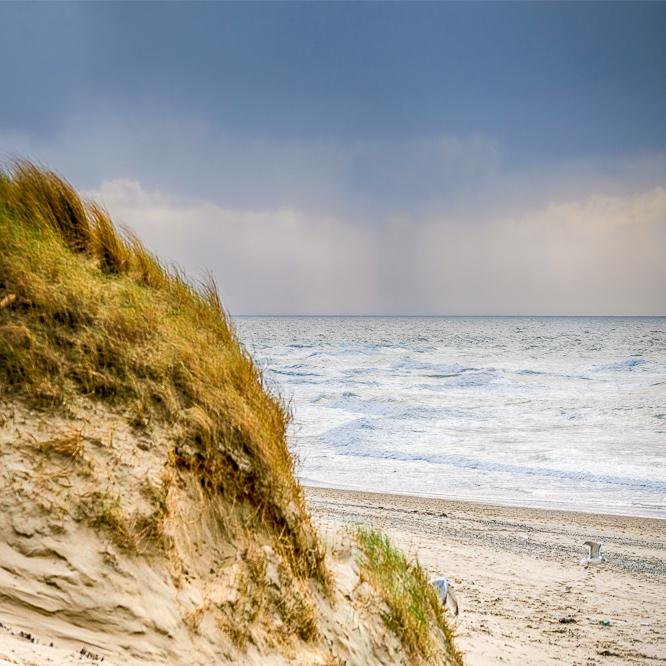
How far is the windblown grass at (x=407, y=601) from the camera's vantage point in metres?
4.38

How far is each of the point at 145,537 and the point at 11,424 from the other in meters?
0.99

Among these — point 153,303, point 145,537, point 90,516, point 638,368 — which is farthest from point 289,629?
point 638,368

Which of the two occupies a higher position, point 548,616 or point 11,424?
point 11,424

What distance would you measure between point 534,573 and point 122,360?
24.7 ft

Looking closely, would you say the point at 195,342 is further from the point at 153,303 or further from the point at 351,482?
the point at 351,482

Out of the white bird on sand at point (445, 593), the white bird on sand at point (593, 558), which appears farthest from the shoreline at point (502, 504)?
the white bird on sand at point (445, 593)

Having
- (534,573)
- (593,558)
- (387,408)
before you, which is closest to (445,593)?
(534,573)

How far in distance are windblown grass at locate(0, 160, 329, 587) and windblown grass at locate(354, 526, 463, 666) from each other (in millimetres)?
686

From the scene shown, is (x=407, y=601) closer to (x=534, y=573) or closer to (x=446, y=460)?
(x=534, y=573)

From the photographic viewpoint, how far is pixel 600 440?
1961 centimetres

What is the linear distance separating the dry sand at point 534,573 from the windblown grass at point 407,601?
2.57 feet

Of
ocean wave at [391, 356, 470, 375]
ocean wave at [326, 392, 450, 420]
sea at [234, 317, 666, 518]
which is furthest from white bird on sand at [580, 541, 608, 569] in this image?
ocean wave at [391, 356, 470, 375]

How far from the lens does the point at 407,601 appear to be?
4637 millimetres

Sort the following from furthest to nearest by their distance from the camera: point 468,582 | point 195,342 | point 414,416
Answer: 1. point 414,416
2. point 468,582
3. point 195,342
